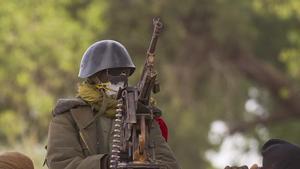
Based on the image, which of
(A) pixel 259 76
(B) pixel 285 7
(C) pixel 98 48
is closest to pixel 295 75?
(A) pixel 259 76

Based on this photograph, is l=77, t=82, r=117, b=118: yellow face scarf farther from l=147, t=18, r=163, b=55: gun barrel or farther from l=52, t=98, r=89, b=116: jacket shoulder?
l=147, t=18, r=163, b=55: gun barrel

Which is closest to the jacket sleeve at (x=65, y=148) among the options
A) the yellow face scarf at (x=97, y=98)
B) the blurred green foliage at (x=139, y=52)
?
the yellow face scarf at (x=97, y=98)

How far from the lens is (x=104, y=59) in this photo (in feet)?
26.5

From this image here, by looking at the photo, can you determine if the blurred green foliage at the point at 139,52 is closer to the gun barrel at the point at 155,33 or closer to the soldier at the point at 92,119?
the soldier at the point at 92,119

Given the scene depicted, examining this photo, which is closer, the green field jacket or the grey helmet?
the green field jacket

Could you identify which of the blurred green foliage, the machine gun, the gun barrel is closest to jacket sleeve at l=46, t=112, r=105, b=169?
the machine gun

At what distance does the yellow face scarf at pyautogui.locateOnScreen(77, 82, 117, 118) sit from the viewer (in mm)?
7918

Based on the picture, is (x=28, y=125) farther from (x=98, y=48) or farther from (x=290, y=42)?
(x=98, y=48)

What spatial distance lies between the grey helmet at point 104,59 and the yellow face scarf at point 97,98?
0.30ft

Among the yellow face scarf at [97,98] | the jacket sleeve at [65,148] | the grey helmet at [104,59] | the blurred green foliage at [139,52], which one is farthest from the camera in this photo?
the blurred green foliage at [139,52]

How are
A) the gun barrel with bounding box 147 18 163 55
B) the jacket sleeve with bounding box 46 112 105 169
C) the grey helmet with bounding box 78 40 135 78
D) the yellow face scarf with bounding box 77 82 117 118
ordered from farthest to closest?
the grey helmet with bounding box 78 40 135 78 → the yellow face scarf with bounding box 77 82 117 118 → the jacket sleeve with bounding box 46 112 105 169 → the gun barrel with bounding box 147 18 163 55

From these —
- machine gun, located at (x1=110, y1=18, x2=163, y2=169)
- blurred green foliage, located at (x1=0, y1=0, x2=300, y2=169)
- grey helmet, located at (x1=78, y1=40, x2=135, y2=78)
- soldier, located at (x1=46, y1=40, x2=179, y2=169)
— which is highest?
blurred green foliage, located at (x1=0, y1=0, x2=300, y2=169)

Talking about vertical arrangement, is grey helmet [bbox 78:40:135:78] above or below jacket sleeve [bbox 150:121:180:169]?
above

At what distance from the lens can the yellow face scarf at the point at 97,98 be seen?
26.0 feet
